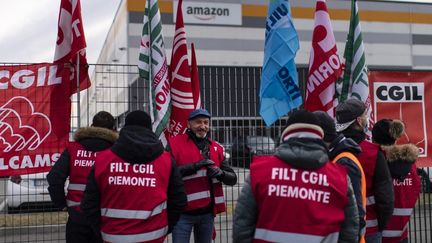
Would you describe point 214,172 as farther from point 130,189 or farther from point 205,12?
point 205,12

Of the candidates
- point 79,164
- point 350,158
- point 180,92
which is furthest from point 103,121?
point 350,158

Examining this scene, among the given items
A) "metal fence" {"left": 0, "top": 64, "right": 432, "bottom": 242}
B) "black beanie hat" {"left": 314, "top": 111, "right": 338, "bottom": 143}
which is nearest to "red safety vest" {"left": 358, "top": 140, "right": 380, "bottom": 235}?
"black beanie hat" {"left": 314, "top": 111, "right": 338, "bottom": 143}

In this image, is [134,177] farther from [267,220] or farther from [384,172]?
[384,172]

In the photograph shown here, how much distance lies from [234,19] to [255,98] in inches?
1438

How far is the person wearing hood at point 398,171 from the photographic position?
4852mm

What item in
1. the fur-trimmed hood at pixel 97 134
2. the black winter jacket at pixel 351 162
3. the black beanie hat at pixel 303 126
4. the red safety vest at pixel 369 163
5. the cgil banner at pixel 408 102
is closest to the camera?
the black beanie hat at pixel 303 126

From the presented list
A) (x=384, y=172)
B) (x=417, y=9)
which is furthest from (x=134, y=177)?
(x=417, y=9)

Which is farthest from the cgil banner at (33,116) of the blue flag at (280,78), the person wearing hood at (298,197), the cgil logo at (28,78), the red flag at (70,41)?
the person wearing hood at (298,197)

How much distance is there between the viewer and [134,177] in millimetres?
3965

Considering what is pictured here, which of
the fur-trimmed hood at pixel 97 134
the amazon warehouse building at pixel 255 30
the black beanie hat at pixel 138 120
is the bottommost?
the fur-trimmed hood at pixel 97 134

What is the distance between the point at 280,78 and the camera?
642cm

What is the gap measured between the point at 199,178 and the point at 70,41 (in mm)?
2583

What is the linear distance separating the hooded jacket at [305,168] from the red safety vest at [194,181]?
2329 millimetres

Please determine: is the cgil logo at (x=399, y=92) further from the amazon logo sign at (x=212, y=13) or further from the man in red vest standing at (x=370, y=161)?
the amazon logo sign at (x=212, y=13)
